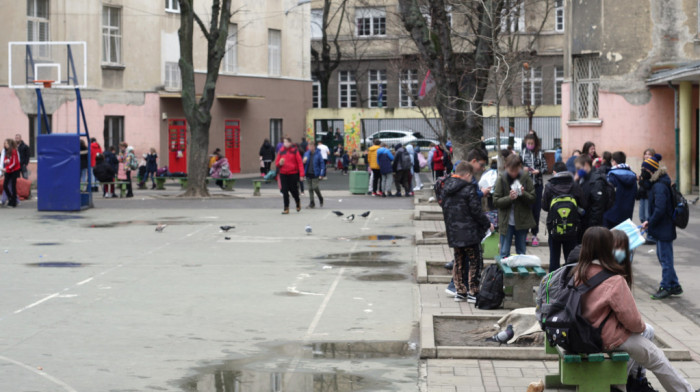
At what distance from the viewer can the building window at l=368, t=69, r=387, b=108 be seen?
59.7 m

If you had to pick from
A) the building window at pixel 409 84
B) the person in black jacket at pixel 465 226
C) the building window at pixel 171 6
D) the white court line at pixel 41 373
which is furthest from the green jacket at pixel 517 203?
the building window at pixel 409 84

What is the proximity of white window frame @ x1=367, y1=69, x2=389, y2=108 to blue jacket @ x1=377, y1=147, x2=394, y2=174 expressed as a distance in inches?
1189

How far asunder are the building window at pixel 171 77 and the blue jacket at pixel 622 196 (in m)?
29.9

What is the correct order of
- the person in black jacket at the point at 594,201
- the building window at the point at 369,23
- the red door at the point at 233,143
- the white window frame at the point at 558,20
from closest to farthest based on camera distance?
the person in black jacket at the point at 594,201
the red door at the point at 233,143
the white window frame at the point at 558,20
the building window at the point at 369,23

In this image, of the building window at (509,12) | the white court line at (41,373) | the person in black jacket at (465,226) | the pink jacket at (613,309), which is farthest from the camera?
the building window at (509,12)

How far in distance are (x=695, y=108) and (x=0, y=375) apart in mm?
24009

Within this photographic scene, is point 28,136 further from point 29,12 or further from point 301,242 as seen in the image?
point 301,242

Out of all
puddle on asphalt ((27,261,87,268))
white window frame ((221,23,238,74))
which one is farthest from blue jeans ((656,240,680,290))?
white window frame ((221,23,238,74))

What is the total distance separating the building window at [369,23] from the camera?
5916 cm

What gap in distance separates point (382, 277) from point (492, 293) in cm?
292

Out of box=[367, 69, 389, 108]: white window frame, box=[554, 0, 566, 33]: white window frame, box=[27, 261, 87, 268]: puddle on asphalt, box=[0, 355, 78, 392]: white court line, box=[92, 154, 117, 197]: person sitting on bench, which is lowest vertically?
box=[0, 355, 78, 392]: white court line

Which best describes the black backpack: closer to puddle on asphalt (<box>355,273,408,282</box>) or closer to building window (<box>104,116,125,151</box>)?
puddle on asphalt (<box>355,273,408,282</box>)

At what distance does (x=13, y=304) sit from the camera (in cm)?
1076

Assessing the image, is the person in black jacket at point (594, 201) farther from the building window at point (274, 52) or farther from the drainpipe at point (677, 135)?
the building window at point (274, 52)
